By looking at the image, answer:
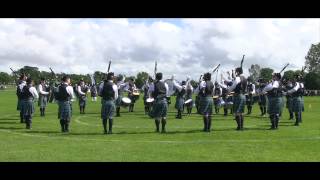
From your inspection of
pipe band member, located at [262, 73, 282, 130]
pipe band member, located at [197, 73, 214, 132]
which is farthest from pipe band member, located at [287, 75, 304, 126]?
pipe band member, located at [197, 73, 214, 132]

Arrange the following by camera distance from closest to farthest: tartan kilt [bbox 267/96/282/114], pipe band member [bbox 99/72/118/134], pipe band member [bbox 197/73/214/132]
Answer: pipe band member [bbox 99/72/118/134] < pipe band member [bbox 197/73/214/132] < tartan kilt [bbox 267/96/282/114]

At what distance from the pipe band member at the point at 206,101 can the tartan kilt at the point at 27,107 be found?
261 inches

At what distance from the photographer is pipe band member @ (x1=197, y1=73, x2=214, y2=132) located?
1720 centimetres

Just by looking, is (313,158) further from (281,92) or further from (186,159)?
(281,92)

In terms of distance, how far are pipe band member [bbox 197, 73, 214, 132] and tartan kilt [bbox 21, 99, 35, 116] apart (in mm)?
6620

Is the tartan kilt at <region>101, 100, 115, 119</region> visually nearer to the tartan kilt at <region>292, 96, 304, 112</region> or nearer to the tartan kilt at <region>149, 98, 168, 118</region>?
the tartan kilt at <region>149, 98, 168, 118</region>

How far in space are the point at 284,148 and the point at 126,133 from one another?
6.02m

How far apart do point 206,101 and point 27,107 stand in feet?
23.0

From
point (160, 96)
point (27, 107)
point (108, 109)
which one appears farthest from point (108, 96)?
point (27, 107)

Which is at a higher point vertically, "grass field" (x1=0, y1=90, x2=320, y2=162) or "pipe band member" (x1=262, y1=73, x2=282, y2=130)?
"pipe band member" (x1=262, y1=73, x2=282, y2=130)

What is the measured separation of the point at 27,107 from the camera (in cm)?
1859

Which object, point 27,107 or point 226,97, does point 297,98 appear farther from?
point 27,107
